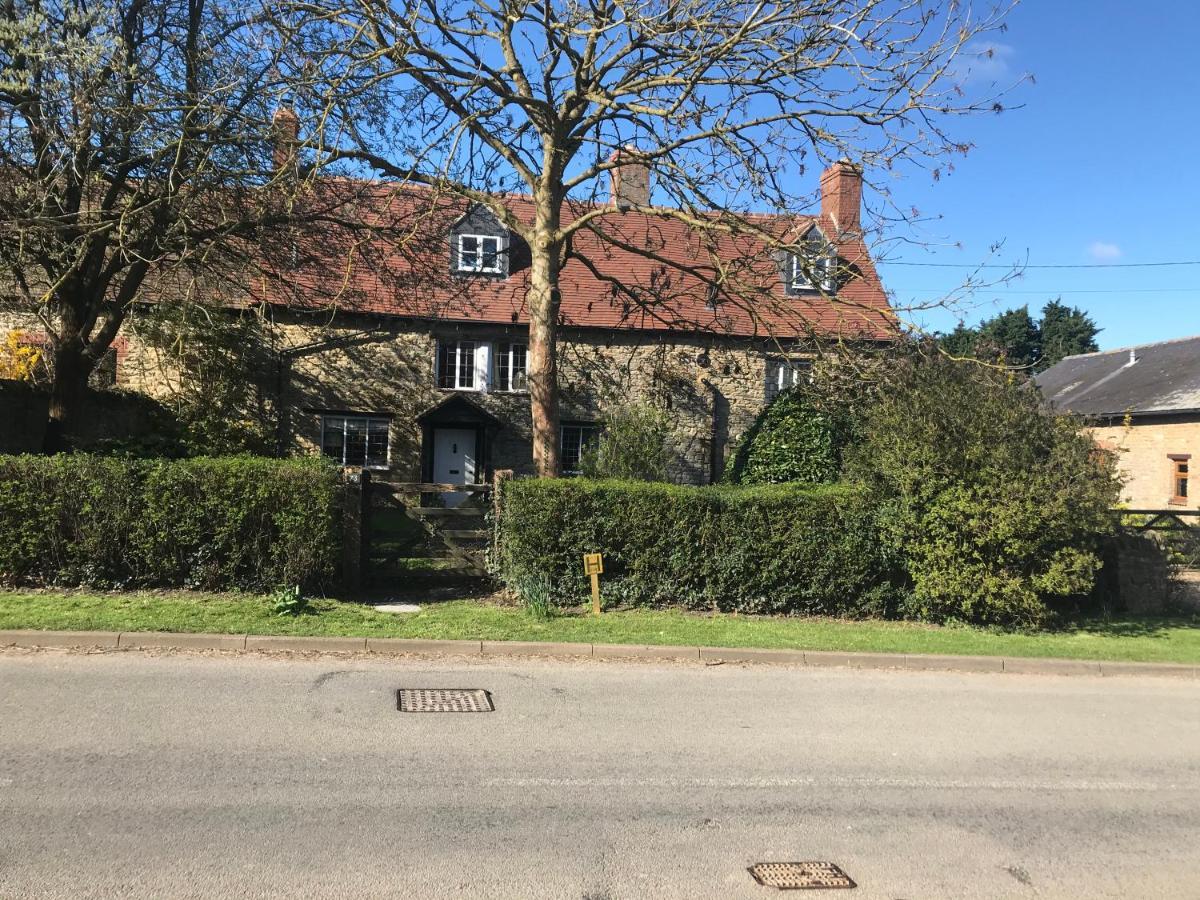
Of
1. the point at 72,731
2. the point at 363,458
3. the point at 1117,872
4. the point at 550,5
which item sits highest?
the point at 550,5

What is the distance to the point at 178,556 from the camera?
9.45m

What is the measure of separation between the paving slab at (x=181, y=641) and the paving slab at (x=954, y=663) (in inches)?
267

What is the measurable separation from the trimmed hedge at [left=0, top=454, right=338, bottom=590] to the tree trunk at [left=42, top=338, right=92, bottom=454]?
532 centimetres

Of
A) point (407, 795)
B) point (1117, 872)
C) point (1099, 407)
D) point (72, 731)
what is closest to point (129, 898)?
point (407, 795)

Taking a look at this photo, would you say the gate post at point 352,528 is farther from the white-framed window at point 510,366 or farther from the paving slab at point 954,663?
the white-framed window at point 510,366

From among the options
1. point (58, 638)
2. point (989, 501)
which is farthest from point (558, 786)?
point (989, 501)

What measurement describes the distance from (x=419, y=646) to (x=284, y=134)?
283 inches

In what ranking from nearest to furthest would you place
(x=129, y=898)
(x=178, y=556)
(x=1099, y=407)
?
(x=129, y=898) < (x=178, y=556) < (x=1099, y=407)

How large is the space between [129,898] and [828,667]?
6.74 m

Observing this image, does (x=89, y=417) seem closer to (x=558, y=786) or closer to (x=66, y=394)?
(x=66, y=394)

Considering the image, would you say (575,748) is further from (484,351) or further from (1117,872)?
(484,351)

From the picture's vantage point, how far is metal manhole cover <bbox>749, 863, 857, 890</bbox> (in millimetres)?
3955

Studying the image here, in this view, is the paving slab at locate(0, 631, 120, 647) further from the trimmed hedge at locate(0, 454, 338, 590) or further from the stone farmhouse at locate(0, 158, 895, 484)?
the stone farmhouse at locate(0, 158, 895, 484)

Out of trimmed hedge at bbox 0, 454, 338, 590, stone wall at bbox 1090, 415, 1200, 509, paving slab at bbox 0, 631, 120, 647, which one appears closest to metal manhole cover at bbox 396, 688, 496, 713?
paving slab at bbox 0, 631, 120, 647
